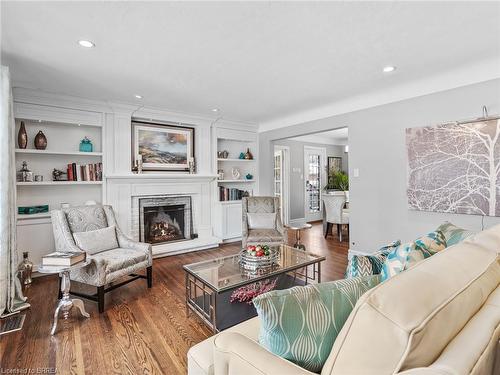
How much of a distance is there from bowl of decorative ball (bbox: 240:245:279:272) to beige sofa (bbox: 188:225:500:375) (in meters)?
1.46

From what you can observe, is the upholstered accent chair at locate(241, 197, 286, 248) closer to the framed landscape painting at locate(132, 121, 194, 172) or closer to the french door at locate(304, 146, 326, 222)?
the framed landscape painting at locate(132, 121, 194, 172)

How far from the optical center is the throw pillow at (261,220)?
3975mm

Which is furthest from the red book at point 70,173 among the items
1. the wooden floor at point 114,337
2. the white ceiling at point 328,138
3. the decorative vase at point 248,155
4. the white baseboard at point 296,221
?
the white ceiling at point 328,138

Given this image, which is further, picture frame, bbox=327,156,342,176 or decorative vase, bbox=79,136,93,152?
picture frame, bbox=327,156,342,176

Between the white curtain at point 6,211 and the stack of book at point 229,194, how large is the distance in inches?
123

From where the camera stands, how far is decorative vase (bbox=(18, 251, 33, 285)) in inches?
119

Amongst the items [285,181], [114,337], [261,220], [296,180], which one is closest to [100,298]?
[114,337]

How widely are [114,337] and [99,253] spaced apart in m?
1.03

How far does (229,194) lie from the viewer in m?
5.18

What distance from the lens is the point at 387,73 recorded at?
2.90 metres

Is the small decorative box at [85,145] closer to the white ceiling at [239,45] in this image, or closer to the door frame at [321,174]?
the white ceiling at [239,45]

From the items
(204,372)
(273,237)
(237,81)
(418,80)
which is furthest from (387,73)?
(204,372)

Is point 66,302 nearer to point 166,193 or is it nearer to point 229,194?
point 166,193

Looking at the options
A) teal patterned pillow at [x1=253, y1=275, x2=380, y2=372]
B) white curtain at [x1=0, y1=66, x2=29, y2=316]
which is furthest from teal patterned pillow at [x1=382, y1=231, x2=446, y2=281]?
white curtain at [x1=0, y1=66, x2=29, y2=316]
